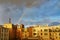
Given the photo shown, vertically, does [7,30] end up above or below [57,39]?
above

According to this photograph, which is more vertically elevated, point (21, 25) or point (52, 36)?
point (21, 25)

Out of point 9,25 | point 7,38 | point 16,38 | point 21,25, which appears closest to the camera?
point 7,38

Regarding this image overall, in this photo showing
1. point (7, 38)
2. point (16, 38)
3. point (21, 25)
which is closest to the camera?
point (7, 38)

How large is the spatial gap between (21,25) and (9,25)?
19.9ft

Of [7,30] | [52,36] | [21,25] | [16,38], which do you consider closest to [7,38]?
[7,30]

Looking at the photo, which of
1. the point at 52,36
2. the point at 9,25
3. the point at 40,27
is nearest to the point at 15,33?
the point at 9,25

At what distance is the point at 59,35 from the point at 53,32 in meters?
1.68

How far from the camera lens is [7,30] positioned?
37.2 meters

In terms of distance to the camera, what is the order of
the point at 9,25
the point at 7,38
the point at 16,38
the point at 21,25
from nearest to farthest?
the point at 7,38
the point at 9,25
the point at 16,38
the point at 21,25

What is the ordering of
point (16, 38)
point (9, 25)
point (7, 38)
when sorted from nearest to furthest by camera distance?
1. point (7, 38)
2. point (9, 25)
3. point (16, 38)

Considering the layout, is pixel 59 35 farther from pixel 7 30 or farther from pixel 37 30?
pixel 7 30

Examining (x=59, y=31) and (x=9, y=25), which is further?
(x=59, y=31)

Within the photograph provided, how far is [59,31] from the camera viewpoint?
1660 inches

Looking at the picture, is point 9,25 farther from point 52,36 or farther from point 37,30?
point 52,36
